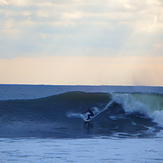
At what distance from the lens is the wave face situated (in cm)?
1653

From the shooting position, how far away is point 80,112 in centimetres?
2214

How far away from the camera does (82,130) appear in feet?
52.2

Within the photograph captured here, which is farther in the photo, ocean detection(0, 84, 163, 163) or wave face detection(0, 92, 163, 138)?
wave face detection(0, 92, 163, 138)

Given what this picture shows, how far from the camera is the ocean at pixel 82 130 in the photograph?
31.3ft

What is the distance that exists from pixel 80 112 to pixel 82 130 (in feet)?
20.5

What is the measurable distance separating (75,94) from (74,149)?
16.8 metres

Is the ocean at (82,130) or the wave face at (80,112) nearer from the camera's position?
the ocean at (82,130)

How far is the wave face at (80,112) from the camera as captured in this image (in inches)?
651

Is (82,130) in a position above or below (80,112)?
below

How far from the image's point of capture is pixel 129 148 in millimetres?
10641

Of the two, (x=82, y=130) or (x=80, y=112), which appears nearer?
(x=82, y=130)

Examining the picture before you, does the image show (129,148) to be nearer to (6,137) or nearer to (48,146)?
(48,146)

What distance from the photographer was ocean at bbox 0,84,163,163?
9547mm

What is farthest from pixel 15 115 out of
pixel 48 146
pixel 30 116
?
pixel 48 146
